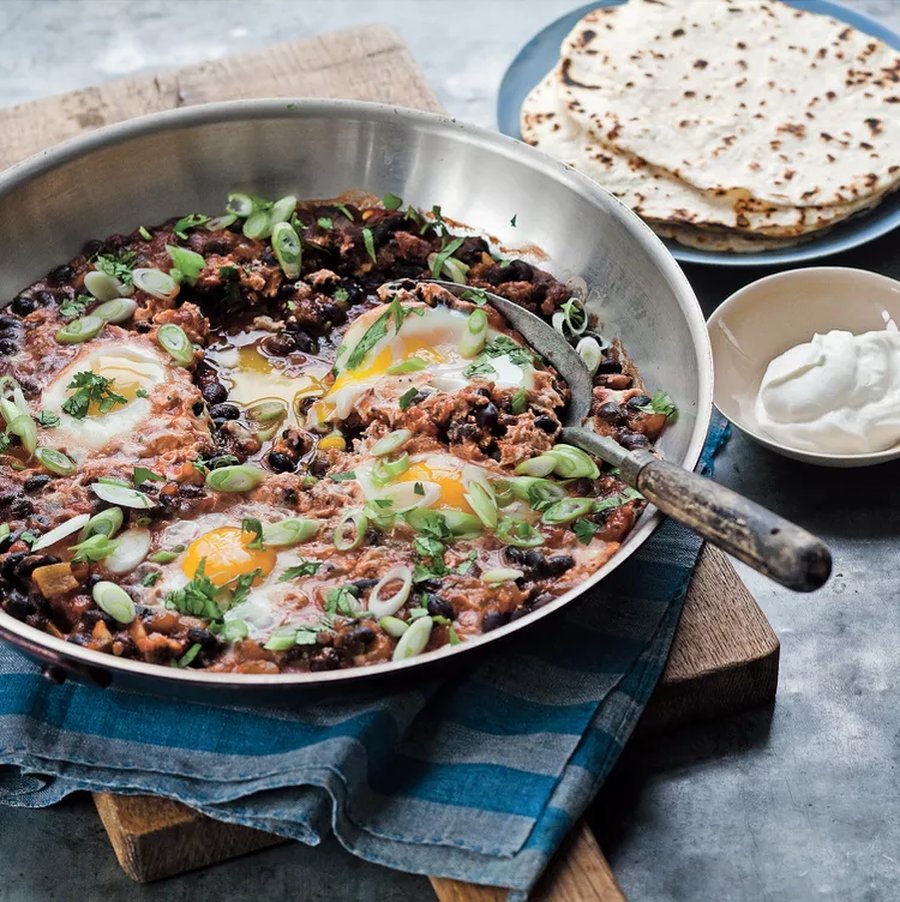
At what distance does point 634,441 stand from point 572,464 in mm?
303

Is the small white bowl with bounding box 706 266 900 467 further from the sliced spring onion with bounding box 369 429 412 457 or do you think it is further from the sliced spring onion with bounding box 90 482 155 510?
the sliced spring onion with bounding box 90 482 155 510

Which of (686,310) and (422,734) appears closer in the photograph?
(422,734)

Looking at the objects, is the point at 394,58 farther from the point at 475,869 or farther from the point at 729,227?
the point at 475,869

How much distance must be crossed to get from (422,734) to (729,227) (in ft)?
9.95

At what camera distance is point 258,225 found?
216 inches

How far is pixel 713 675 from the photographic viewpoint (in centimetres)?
422

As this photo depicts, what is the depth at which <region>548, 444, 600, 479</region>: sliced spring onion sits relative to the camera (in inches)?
171

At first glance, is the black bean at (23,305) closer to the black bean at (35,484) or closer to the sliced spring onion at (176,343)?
the sliced spring onion at (176,343)

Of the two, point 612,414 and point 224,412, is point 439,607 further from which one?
point 224,412

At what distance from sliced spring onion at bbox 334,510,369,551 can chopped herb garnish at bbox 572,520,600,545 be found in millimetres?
725

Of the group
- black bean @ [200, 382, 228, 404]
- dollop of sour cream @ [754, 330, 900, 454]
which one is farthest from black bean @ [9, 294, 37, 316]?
dollop of sour cream @ [754, 330, 900, 454]

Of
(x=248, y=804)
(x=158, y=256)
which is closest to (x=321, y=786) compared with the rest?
(x=248, y=804)

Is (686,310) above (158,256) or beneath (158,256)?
above

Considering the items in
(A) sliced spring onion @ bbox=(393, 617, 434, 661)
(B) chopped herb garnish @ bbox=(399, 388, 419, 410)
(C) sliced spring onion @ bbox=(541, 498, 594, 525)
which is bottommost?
(A) sliced spring onion @ bbox=(393, 617, 434, 661)
